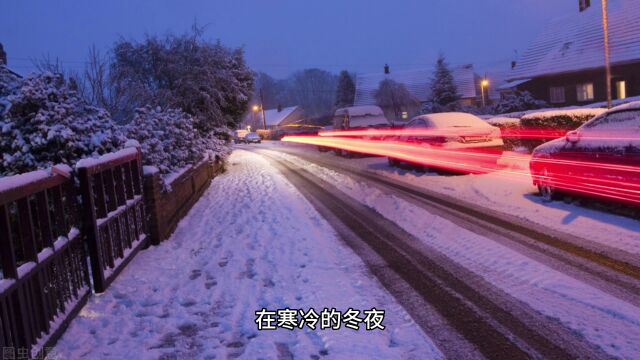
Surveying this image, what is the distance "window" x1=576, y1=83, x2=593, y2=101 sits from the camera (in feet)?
101

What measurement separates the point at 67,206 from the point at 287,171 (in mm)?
14761

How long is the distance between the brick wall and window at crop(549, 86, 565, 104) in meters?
26.7

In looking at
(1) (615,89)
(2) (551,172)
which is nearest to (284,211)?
(2) (551,172)

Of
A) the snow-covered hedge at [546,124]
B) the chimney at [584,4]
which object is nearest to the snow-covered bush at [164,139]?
the snow-covered hedge at [546,124]

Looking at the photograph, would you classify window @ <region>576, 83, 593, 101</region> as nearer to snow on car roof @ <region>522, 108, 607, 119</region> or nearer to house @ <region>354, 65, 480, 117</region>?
snow on car roof @ <region>522, 108, 607, 119</region>

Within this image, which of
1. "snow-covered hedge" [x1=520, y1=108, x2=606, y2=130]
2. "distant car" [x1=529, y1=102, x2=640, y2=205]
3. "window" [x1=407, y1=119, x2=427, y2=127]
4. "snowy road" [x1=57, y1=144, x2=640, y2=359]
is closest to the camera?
"snowy road" [x1=57, y1=144, x2=640, y2=359]

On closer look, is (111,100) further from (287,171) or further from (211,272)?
(211,272)

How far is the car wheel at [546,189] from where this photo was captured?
10148 mm

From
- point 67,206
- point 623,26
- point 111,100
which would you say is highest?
point 623,26

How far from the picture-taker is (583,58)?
30625 mm

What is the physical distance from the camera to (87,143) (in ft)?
25.8

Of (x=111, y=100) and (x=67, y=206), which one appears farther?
(x=111, y=100)

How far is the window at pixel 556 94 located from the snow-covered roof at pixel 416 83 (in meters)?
24.9

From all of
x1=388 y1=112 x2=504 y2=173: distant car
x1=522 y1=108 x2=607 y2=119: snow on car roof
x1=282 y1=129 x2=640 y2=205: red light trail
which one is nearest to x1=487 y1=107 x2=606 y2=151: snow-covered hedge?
x1=522 y1=108 x2=607 y2=119: snow on car roof
